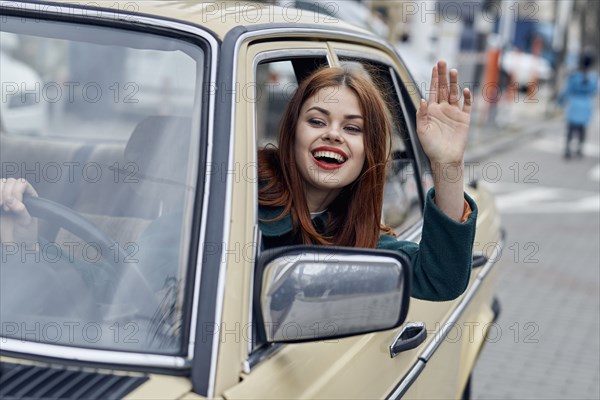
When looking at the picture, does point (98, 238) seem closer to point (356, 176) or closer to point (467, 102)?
point (356, 176)

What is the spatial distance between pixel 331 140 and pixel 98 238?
671 mm

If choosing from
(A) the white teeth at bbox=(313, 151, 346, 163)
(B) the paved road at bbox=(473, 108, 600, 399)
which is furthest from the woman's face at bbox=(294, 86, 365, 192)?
(B) the paved road at bbox=(473, 108, 600, 399)

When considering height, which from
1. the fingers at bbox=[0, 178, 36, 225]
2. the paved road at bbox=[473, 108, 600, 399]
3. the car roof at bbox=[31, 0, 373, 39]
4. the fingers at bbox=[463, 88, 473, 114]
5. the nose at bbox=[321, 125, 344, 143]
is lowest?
the paved road at bbox=[473, 108, 600, 399]

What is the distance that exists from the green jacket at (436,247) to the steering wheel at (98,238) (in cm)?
46

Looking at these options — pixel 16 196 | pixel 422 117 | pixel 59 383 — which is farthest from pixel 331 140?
pixel 59 383

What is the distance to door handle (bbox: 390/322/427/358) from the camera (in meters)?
2.47

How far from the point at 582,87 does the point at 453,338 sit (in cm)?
1379

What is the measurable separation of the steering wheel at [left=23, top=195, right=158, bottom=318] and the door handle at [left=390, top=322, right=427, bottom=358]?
78 centimetres

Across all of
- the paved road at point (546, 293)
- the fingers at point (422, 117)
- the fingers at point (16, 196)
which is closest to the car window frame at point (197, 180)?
the fingers at point (16, 196)

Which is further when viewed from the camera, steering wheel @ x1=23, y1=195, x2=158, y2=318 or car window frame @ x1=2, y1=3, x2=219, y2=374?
steering wheel @ x1=23, y1=195, x2=158, y2=318

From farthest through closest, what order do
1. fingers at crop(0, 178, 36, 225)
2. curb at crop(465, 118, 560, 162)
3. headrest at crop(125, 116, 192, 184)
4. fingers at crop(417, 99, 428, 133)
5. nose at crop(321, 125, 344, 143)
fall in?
curb at crop(465, 118, 560, 162) < nose at crop(321, 125, 344, 143) < fingers at crop(417, 99, 428, 133) < fingers at crop(0, 178, 36, 225) < headrest at crop(125, 116, 192, 184)

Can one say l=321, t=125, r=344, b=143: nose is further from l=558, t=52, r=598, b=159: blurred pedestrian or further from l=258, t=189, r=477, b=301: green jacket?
l=558, t=52, r=598, b=159: blurred pedestrian

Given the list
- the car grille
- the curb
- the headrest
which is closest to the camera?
the car grille

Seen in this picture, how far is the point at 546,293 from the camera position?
23.9ft
